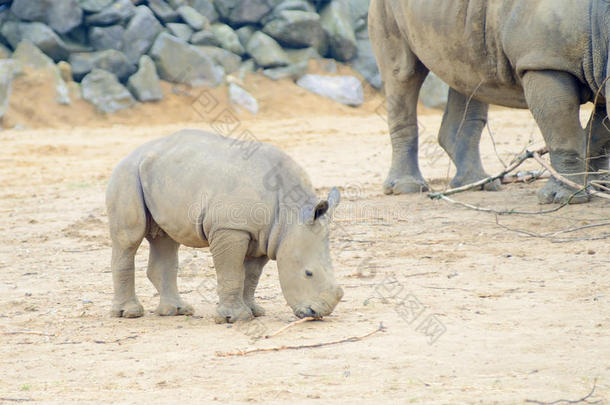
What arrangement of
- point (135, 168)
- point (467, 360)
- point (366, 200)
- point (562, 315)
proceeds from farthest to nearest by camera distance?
point (366, 200), point (135, 168), point (562, 315), point (467, 360)

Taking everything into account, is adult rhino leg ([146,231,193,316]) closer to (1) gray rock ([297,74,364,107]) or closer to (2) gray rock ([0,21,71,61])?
(2) gray rock ([0,21,71,61])

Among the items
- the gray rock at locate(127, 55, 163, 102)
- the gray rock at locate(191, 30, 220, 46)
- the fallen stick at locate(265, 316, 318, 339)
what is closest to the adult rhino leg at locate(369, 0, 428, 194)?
the fallen stick at locate(265, 316, 318, 339)

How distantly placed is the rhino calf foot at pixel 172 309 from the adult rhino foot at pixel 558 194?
137 inches

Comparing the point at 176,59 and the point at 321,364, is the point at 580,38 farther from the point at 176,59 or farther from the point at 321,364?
the point at 176,59

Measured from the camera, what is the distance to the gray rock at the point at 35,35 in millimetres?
17297

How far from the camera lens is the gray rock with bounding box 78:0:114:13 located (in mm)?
18031

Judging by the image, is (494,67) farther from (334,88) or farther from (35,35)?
(35,35)

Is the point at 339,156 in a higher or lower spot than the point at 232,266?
lower

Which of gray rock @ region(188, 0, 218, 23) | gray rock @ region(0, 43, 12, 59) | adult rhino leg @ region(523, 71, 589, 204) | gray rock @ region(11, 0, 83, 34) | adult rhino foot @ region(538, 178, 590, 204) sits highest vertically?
adult rhino leg @ region(523, 71, 589, 204)

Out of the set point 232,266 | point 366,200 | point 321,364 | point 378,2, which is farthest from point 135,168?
point 378,2

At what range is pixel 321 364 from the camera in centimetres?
406

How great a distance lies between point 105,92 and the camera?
56.8ft

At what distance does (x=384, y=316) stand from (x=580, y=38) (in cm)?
322

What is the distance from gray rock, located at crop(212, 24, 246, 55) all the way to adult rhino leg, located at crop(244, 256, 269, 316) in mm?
14529
